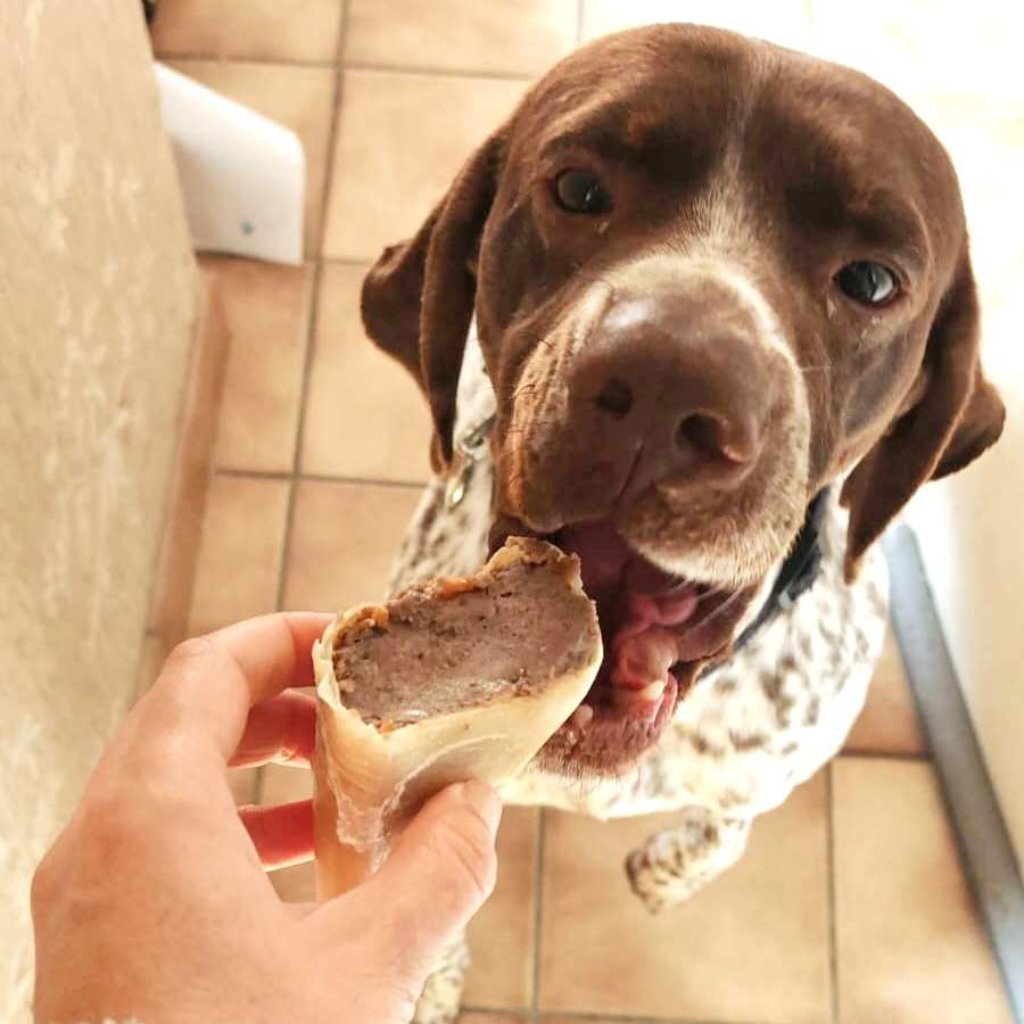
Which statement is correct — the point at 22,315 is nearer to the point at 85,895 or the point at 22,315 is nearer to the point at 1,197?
the point at 1,197

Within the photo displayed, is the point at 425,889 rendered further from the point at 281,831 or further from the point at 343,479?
the point at 343,479

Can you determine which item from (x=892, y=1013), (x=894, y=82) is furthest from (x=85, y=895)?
(x=894, y=82)

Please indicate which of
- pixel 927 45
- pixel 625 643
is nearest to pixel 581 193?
pixel 625 643

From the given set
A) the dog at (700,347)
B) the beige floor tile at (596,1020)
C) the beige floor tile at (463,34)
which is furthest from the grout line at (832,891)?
the beige floor tile at (463,34)

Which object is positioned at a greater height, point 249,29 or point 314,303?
point 249,29

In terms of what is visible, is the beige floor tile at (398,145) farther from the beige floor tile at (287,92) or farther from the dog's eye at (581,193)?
the dog's eye at (581,193)

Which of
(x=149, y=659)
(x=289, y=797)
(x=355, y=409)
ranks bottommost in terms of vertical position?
(x=289, y=797)

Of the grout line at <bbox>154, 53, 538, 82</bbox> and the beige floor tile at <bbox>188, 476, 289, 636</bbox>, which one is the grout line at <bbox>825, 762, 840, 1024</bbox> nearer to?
the beige floor tile at <bbox>188, 476, 289, 636</bbox>
